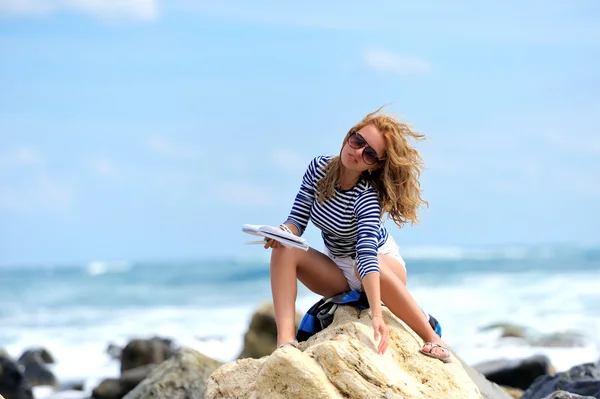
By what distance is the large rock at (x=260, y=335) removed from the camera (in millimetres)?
12789

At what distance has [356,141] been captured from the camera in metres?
6.11

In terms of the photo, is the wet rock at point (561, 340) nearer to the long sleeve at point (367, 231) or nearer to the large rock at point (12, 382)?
the large rock at point (12, 382)

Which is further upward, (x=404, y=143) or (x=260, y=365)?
(x=404, y=143)

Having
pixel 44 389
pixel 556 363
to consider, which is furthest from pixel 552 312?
pixel 44 389

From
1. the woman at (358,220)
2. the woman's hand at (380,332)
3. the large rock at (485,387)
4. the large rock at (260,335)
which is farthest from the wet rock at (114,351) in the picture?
the woman's hand at (380,332)

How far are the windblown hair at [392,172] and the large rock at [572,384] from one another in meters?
3.00

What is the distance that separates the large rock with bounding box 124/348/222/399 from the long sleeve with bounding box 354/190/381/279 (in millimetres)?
2895

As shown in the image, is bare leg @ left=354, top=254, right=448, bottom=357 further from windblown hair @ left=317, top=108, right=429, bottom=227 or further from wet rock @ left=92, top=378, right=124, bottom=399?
wet rock @ left=92, top=378, right=124, bottom=399

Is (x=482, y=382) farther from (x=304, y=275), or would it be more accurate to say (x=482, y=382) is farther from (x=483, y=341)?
(x=483, y=341)

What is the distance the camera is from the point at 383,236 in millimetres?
6402

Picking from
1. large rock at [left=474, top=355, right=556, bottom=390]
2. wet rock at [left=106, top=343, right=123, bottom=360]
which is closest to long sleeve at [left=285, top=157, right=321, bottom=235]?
large rock at [left=474, top=355, right=556, bottom=390]

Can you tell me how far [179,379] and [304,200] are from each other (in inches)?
109

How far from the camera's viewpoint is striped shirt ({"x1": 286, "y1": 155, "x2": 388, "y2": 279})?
5941mm

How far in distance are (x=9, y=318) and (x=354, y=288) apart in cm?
2616
